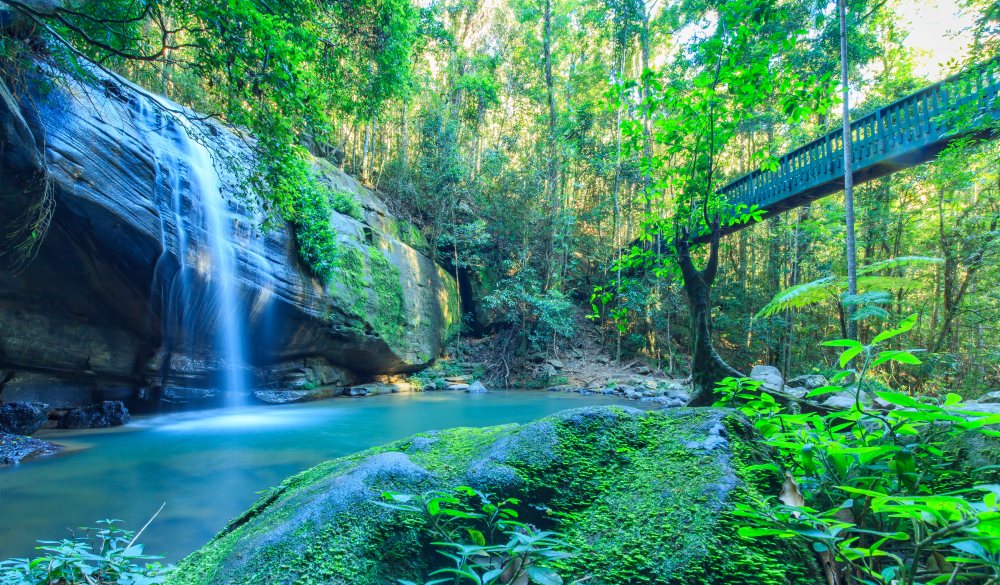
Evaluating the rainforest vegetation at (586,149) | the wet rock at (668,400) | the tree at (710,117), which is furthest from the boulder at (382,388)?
the tree at (710,117)

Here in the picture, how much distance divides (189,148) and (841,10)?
38.3 feet

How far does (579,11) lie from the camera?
18.3 meters

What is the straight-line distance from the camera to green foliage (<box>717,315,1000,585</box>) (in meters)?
0.68

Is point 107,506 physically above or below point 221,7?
below

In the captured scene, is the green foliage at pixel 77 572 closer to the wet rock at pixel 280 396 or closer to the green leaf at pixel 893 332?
the green leaf at pixel 893 332

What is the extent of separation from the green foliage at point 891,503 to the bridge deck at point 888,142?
13.5 feet

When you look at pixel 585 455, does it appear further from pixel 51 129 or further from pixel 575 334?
pixel 575 334

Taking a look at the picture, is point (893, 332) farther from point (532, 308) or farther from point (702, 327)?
point (532, 308)

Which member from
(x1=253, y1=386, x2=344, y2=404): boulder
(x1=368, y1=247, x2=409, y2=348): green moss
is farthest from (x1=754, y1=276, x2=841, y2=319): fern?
(x1=253, y1=386, x2=344, y2=404): boulder

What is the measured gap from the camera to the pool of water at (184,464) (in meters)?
3.47

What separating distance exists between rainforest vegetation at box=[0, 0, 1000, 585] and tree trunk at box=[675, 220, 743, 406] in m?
0.02

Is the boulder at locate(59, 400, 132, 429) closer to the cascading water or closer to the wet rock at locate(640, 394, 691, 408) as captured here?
the cascading water

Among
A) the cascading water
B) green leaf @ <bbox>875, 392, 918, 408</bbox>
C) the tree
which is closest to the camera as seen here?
green leaf @ <bbox>875, 392, 918, 408</bbox>

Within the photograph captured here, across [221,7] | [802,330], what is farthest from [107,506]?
[802,330]
